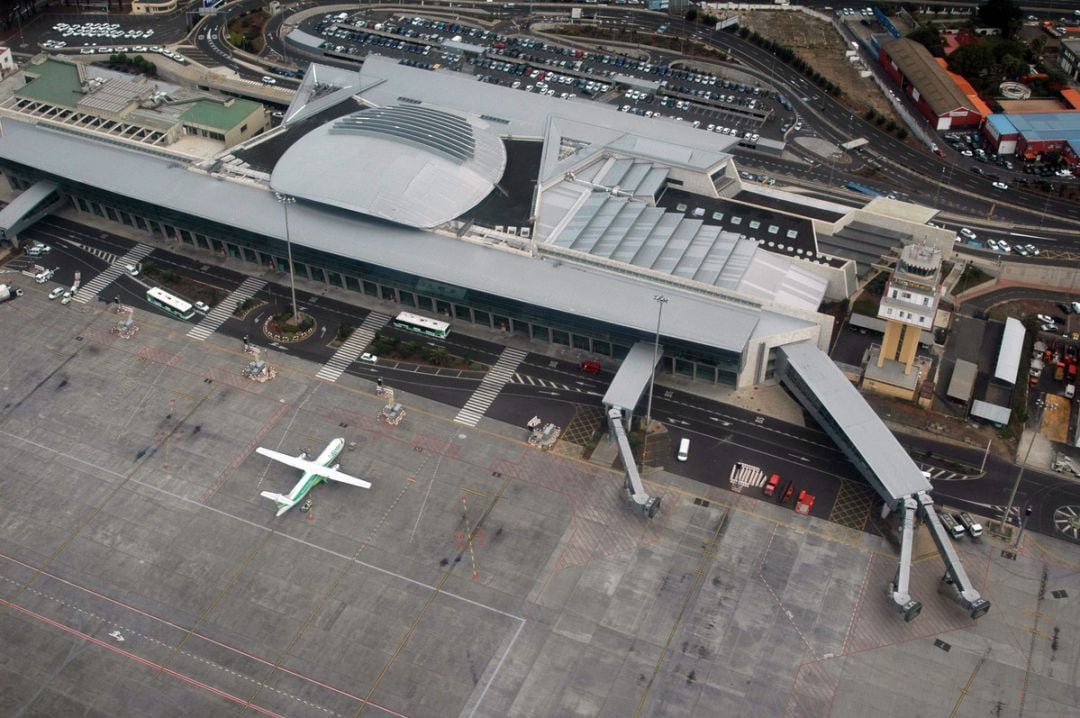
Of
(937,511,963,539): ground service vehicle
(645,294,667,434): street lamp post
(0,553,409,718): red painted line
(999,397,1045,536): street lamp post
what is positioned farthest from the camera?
(645,294,667,434): street lamp post

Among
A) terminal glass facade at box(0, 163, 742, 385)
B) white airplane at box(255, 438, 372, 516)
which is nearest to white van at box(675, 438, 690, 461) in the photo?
terminal glass facade at box(0, 163, 742, 385)

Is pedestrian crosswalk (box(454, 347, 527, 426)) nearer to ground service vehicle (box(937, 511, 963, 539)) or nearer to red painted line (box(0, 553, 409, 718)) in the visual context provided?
red painted line (box(0, 553, 409, 718))

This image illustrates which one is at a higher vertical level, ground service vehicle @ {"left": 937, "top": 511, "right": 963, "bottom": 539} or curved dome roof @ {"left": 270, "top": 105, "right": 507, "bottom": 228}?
curved dome roof @ {"left": 270, "top": 105, "right": 507, "bottom": 228}

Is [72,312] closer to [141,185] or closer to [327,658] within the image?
[141,185]

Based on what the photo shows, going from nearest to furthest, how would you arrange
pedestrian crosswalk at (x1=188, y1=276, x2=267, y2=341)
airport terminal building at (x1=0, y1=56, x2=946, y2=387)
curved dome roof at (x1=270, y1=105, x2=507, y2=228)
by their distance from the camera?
1. airport terminal building at (x1=0, y1=56, x2=946, y2=387)
2. pedestrian crosswalk at (x1=188, y1=276, x2=267, y2=341)
3. curved dome roof at (x1=270, y1=105, x2=507, y2=228)

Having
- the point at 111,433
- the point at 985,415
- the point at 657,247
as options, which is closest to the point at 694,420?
the point at 657,247

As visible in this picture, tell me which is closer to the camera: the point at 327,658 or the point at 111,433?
the point at 327,658
